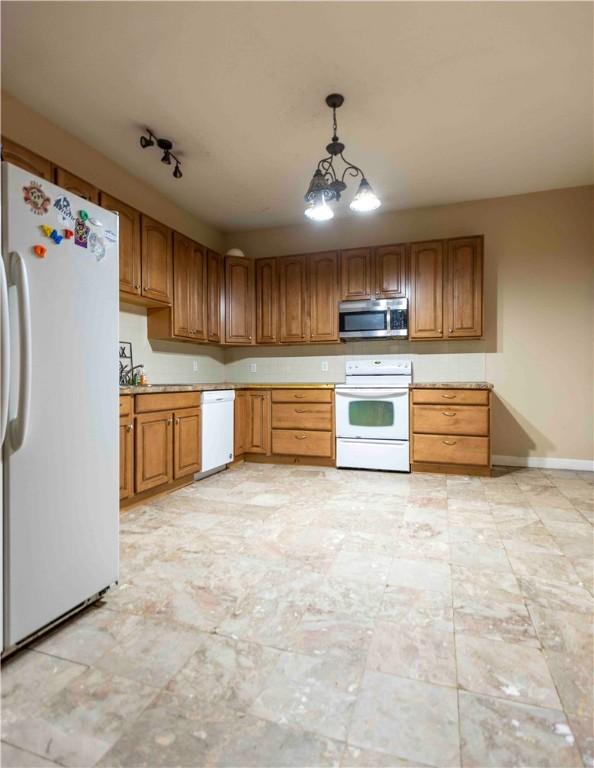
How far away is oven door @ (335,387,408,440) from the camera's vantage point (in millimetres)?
4102

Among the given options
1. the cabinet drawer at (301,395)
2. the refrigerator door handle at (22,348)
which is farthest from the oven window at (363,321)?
the refrigerator door handle at (22,348)

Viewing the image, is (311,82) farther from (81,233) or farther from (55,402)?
(55,402)

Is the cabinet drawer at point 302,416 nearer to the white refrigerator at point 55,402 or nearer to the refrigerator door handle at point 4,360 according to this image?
the white refrigerator at point 55,402

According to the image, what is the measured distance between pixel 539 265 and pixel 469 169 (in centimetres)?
129

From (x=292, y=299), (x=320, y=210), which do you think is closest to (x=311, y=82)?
(x=320, y=210)

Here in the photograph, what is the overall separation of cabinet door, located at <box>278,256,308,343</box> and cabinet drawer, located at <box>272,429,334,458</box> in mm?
1083

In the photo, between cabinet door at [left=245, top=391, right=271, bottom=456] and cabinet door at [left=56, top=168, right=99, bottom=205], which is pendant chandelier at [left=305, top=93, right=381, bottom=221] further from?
cabinet door at [left=245, top=391, right=271, bottom=456]

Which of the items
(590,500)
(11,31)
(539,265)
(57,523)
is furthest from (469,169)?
(57,523)

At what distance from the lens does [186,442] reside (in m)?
3.64

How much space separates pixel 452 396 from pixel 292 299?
2.06 m

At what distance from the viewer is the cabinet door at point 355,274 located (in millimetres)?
4488

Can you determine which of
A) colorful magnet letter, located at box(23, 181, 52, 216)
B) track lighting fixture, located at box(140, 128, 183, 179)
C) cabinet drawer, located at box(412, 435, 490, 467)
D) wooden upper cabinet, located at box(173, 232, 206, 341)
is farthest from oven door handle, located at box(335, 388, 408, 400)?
colorful magnet letter, located at box(23, 181, 52, 216)

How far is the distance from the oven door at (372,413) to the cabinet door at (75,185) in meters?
2.72

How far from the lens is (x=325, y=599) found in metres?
1.80
